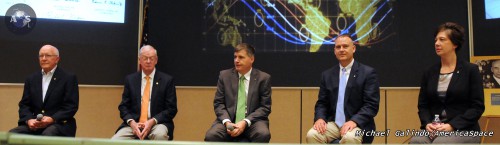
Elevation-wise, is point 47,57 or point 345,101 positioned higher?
point 47,57

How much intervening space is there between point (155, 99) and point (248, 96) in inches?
31.4

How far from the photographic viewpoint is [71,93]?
12.2 ft

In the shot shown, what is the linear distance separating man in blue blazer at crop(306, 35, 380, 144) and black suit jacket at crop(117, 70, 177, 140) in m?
1.18

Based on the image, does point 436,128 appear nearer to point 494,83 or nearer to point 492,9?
point 494,83

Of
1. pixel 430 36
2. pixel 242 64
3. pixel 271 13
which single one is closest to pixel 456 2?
pixel 430 36

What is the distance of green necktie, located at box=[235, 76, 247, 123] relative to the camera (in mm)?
3520

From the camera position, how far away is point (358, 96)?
3309 millimetres

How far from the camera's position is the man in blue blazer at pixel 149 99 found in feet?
11.9

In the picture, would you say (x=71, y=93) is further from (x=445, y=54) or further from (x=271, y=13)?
(x=445, y=54)

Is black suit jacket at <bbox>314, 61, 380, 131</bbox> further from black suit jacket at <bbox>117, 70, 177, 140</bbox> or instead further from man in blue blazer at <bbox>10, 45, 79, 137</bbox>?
man in blue blazer at <bbox>10, 45, 79, 137</bbox>

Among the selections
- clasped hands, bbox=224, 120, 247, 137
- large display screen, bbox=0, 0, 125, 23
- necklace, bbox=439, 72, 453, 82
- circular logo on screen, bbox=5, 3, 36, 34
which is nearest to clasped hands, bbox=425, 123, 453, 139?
necklace, bbox=439, 72, 453, 82

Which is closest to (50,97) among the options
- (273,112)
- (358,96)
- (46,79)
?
(46,79)

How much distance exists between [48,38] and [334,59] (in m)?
2.97

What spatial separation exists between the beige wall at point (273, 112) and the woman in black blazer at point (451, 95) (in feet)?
4.88
